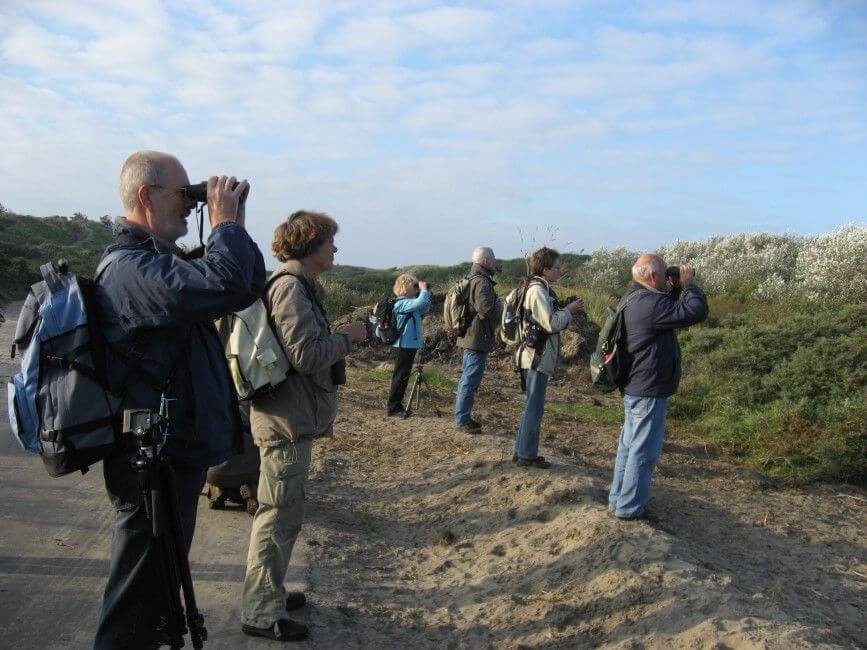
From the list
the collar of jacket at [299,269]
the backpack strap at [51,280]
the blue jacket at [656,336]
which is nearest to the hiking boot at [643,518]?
the blue jacket at [656,336]

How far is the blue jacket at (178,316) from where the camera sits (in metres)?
2.78

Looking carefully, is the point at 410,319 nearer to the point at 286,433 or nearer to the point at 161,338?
the point at 286,433

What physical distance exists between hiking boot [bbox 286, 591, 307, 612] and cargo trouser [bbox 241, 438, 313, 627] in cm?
39

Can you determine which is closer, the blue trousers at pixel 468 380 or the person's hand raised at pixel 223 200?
the person's hand raised at pixel 223 200

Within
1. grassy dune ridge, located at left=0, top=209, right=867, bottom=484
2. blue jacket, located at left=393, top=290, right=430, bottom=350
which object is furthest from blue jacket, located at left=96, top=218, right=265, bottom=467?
blue jacket, located at left=393, top=290, right=430, bottom=350

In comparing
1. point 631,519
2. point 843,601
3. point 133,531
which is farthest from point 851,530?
point 133,531

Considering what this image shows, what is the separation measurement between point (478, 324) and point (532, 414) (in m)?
1.74

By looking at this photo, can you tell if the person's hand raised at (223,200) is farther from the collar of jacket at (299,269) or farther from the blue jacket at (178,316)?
the collar of jacket at (299,269)

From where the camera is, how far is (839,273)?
13562 mm

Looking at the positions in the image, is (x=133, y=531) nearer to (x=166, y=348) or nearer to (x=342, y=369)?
(x=166, y=348)

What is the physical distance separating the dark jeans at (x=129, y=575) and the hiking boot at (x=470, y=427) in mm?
5926

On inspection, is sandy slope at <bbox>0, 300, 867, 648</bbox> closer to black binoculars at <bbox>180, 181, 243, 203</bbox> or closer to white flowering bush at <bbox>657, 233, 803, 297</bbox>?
black binoculars at <bbox>180, 181, 243, 203</bbox>

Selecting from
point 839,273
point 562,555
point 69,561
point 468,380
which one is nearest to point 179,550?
point 69,561

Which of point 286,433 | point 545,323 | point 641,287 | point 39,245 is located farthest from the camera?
point 39,245
